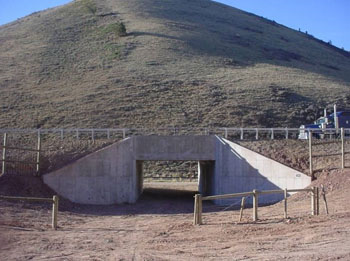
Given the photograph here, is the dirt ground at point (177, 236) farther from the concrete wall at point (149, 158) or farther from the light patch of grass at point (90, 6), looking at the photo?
the light patch of grass at point (90, 6)

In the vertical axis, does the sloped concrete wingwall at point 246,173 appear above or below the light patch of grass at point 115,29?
below

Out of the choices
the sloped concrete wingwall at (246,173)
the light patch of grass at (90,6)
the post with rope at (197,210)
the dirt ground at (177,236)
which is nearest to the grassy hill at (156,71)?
the light patch of grass at (90,6)

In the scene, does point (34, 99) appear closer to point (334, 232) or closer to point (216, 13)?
point (334, 232)

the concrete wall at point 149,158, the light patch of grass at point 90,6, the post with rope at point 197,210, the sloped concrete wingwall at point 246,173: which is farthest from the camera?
the light patch of grass at point 90,6

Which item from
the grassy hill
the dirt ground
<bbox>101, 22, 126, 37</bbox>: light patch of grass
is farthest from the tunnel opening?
<bbox>101, 22, 126, 37</bbox>: light patch of grass

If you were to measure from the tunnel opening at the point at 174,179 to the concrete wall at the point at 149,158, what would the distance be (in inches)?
111

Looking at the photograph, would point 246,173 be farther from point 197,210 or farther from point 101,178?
point 197,210

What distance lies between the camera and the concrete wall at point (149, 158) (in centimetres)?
2550

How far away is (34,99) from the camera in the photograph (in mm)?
46094

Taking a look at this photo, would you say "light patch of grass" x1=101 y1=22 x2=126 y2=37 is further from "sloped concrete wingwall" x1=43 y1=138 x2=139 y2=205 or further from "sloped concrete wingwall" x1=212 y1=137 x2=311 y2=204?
"sloped concrete wingwall" x1=212 y1=137 x2=311 y2=204

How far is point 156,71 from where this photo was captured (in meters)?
53.2

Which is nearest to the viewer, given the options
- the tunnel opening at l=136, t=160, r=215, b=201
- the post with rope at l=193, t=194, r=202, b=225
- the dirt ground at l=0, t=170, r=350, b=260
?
the dirt ground at l=0, t=170, r=350, b=260

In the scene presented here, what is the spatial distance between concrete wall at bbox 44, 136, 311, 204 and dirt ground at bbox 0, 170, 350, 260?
4.18m

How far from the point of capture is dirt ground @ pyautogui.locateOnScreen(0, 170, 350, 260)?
35.2ft
